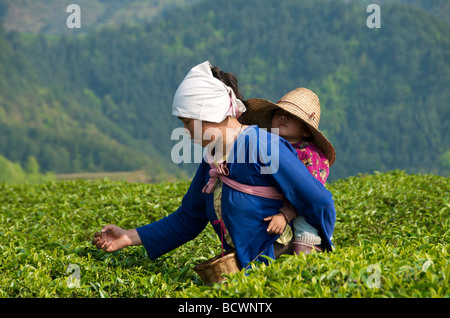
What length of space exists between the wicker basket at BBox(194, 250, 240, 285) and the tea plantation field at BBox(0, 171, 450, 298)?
94mm

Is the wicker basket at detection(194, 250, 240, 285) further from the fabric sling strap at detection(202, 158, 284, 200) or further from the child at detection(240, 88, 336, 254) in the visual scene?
the child at detection(240, 88, 336, 254)

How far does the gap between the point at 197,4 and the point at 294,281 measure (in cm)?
7681

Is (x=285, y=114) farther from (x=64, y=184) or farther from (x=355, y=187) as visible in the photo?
(x=64, y=184)

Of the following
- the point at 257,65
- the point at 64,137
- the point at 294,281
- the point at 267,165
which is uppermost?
the point at 267,165

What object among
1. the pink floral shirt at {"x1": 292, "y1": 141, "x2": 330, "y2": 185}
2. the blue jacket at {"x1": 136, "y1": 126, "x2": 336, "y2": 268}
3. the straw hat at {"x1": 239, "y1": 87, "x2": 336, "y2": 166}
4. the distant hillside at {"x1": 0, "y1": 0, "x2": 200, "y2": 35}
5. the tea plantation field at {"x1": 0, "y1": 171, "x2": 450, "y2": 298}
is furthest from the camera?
the distant hillside at {"x1": 0, "y1": 0, "x2": 200, "y2": 35}

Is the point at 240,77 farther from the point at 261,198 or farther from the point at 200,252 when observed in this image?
the point at 261,198

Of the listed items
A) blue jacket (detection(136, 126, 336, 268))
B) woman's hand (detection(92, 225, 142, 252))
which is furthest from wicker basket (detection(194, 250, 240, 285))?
woman's hand (detection(92, 225, 142, 252))

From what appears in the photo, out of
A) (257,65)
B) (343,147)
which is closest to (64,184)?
(343,147)

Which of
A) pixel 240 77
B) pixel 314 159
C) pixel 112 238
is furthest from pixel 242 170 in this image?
pixel 240 77

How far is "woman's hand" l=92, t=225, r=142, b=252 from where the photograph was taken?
3293 millimetres

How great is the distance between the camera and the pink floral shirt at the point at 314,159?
3.32 meters

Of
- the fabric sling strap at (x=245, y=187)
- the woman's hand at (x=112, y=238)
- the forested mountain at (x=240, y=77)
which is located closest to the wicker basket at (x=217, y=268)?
the fabric sling strap at (x=245, y=187)

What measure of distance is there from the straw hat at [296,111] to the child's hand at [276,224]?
0.54 m
